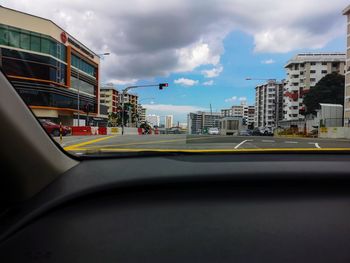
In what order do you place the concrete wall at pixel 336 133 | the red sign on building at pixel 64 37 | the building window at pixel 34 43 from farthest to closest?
1. the concrete wall at pixel 336 133
2. the red sign on building at pixel 64 37
3. the building window at pixel 34 43

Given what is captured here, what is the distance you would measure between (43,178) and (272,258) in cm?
110

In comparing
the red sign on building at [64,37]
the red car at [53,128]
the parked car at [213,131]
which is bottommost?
the parked car at [213,131]

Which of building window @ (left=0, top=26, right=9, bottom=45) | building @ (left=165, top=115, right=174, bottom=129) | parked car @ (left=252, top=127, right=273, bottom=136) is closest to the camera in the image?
building window @ (left=0, top=26, right=9, bottom=45)

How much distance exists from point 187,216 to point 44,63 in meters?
1.34

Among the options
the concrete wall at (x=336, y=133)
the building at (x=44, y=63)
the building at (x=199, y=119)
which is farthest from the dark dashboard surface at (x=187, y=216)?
the concrete wall at (x=336, y=133)

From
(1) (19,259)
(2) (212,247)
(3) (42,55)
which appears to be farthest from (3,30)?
(2) (212,247)

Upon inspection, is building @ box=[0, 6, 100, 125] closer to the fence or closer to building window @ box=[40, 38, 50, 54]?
building window @ box=[40, 38, 50, 54]

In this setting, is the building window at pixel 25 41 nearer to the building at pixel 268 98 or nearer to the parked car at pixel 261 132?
the building at pixel 268 98

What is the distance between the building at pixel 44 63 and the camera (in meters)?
1.96

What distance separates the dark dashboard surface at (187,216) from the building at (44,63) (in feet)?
1.91

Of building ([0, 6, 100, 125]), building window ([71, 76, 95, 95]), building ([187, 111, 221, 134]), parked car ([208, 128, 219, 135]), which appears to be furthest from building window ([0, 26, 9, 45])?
parked car ([208, 128, 219, 135])

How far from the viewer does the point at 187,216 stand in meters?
1.56

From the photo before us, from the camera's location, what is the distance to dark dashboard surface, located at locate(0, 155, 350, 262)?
1.40 m

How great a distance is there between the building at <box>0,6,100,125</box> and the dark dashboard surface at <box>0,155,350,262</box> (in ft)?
1.91
